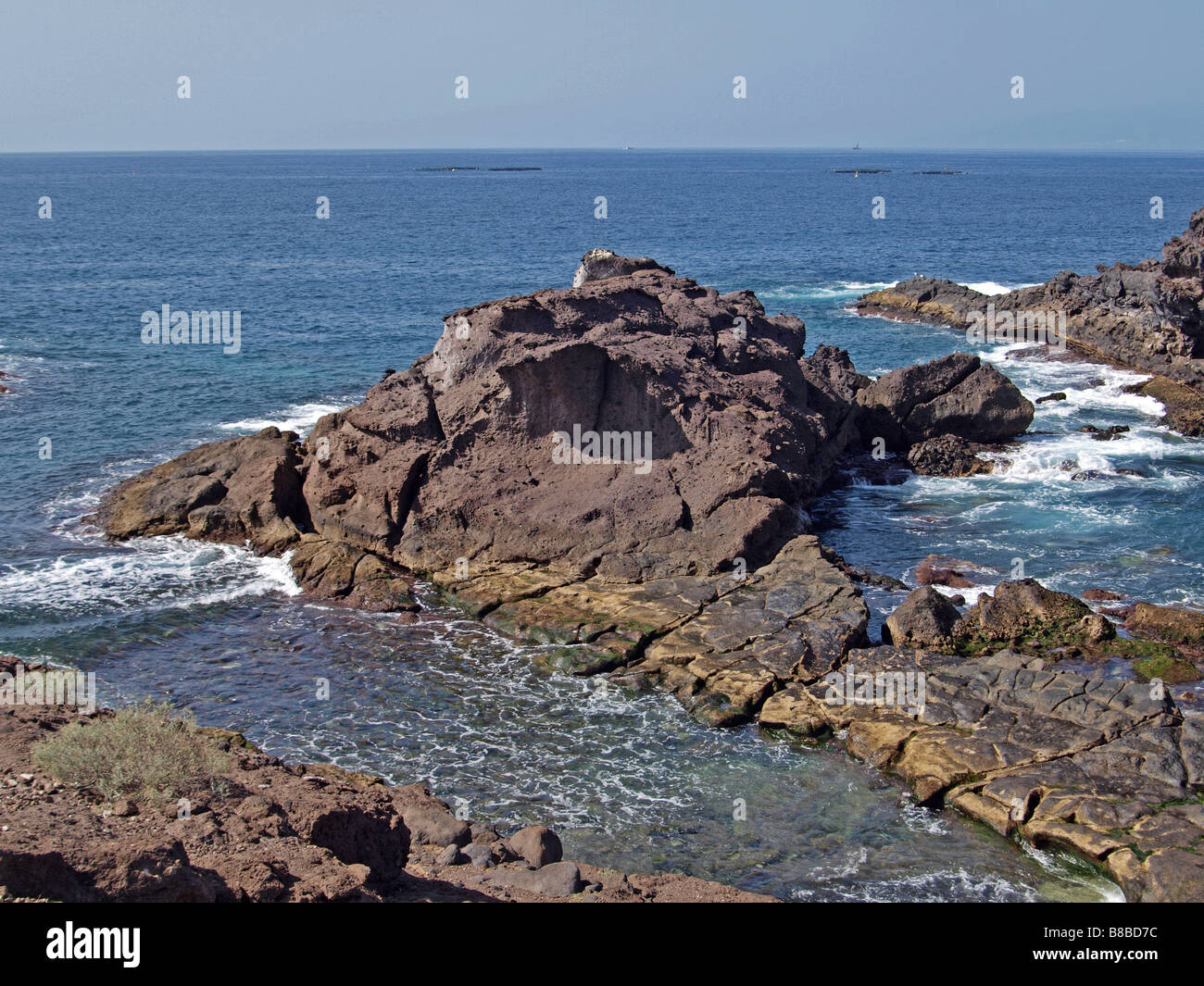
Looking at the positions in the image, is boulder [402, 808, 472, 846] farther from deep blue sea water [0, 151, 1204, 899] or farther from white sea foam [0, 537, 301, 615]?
white sea foam [0, 537, 301, 615]

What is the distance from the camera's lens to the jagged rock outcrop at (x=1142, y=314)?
155 ft

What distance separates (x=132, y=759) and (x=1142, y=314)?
2015 inches

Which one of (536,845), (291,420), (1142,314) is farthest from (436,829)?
(1142,314)

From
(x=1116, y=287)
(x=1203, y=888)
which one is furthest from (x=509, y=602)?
(x=1116, y=287)

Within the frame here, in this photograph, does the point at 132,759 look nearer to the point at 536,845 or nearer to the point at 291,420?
the point at 536,845

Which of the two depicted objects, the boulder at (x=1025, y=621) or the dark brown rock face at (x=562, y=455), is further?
the dark brown rock face at (x=562, y=455)

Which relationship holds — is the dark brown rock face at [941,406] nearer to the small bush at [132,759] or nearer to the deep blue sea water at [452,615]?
the deep blue sea water at [452,615]

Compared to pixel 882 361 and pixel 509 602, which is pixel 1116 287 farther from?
pixel 509 602

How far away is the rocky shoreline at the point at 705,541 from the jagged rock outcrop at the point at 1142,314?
13.2m

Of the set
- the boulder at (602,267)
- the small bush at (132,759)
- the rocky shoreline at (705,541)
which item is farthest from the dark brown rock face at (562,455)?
the small bush at (132,759)

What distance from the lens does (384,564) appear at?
2955 centimetres

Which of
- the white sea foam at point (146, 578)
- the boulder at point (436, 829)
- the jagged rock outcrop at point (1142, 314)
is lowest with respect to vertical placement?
the boulder at point (436, 829)

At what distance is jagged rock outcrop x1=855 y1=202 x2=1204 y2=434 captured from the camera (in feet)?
155
